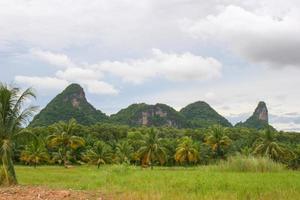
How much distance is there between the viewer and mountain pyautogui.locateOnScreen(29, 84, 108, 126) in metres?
131

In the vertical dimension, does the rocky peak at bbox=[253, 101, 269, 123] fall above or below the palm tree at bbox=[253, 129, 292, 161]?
above

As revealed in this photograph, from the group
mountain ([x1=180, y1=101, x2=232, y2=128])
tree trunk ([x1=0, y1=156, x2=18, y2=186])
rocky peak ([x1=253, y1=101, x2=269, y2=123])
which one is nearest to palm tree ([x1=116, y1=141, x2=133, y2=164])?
tree trunk ([x1=0, y1=156, x2=18, y2=186])

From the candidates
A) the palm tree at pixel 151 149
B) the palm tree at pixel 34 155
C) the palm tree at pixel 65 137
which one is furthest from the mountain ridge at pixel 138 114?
the palm tree at pixel 151 149

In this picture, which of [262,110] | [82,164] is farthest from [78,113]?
[262,110]

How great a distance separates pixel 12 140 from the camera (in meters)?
22.0

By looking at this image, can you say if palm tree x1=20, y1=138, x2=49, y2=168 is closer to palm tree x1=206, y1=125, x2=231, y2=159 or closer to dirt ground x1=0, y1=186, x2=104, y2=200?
palm tree x1=206, y1=125, x2=231, y2=159

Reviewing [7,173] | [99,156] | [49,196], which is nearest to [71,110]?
[99,156]

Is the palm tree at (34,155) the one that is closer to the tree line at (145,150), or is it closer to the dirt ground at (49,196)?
the tree line at (145,150)

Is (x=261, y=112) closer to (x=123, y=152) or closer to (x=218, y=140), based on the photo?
(x=218, y=140)

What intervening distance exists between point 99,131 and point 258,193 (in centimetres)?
8404

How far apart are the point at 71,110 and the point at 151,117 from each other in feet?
108

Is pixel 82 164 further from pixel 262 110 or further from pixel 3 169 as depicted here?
pixel 262 110

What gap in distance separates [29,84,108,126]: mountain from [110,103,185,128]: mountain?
9.13 meters

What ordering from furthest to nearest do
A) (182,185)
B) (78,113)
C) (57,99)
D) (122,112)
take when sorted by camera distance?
(122,112) → (57,99) → (78,113) → (182,185)
